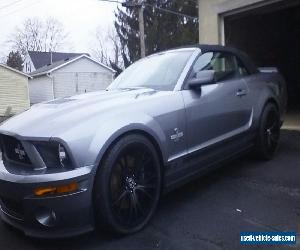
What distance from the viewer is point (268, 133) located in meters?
5.54

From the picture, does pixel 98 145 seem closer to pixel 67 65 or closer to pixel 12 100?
pixel 12 100

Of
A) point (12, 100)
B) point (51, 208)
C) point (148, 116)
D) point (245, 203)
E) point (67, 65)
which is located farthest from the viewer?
point (67, 65)

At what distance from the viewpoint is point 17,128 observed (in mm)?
3332

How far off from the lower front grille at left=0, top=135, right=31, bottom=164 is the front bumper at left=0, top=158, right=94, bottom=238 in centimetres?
17

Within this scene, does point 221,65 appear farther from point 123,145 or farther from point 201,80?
point 123,145

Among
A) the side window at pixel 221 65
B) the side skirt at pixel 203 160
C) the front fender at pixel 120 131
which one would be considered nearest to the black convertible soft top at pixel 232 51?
the side window at pixel 221 65

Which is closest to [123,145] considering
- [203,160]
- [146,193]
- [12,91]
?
[146,193]

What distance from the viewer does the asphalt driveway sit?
337cm

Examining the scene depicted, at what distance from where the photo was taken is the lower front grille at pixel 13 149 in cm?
322

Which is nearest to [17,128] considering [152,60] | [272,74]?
[152,60]

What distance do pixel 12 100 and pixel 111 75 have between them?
470 inches

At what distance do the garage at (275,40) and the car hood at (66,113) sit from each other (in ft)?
25.7

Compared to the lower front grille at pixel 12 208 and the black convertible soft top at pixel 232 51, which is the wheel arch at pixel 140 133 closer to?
the lower front grille at pixel 12 208

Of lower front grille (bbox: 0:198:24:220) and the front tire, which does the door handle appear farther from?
lower front grille (bbox: 0:198:24:220)
